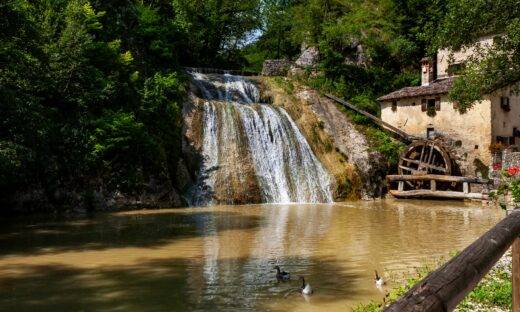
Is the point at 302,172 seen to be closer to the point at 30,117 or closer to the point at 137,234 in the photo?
the point at 137,234

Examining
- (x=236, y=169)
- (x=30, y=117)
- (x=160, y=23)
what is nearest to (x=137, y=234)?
(x=30, y=117)

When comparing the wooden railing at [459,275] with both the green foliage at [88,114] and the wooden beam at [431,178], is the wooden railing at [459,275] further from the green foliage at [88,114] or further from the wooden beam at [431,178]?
the wooden beam at [431,178]

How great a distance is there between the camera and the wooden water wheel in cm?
2790

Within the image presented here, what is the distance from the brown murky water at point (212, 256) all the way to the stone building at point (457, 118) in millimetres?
9557

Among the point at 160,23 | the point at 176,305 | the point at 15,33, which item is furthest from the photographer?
the point at 160,23

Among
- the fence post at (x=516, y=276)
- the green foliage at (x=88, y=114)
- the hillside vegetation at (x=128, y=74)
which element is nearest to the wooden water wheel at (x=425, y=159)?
the hillside vegetation at (x=128, y=74)

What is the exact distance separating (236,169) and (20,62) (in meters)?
12.9

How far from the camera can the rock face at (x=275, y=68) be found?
121ft

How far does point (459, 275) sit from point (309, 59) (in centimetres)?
3691

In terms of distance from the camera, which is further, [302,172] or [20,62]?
[302,172]

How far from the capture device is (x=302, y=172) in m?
26.2

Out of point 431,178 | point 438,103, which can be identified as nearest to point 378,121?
point 438,103

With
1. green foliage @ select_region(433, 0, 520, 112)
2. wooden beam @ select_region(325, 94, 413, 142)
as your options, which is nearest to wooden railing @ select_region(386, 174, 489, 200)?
wooden beam @ select_region(325, 94, 413, 142)

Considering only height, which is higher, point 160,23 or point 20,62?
point 160,23
